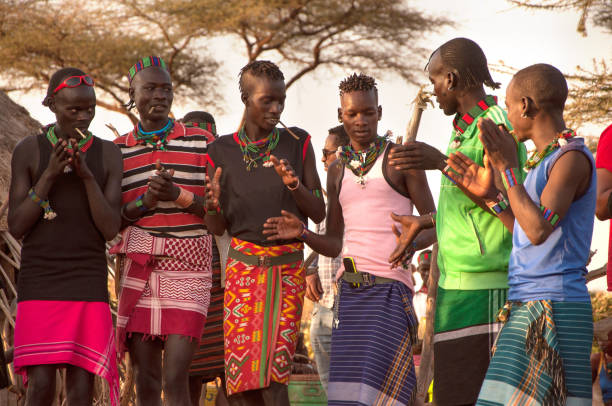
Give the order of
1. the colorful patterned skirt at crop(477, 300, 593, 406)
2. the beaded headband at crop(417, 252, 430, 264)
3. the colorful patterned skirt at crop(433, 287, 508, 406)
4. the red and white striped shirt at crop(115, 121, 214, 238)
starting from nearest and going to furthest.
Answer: the colorful patterned skirt at crop(477, 300, 593, 406) → the colorful patterned skirt at crop(433, 287, 508, 406) → the red and white striped shirt at crop(115, 121, 214, 238) → the beaded headband at crop(417, 252, 430, 264)

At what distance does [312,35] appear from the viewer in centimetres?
2297

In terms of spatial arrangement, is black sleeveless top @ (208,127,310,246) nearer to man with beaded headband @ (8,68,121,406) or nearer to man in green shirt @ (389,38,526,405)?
man with beaded headband @ (8,68,121,406)

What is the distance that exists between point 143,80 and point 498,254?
217cm

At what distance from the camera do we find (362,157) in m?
4.67

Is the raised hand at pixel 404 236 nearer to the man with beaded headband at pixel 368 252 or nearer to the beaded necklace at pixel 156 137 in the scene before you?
the man with beaded headband at pixel 368 252

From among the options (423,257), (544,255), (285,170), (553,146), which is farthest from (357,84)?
(423,257)

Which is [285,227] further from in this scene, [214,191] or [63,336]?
[63,336]

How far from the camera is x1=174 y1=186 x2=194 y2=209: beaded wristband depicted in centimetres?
465

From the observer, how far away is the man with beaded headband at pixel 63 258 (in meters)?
4.38

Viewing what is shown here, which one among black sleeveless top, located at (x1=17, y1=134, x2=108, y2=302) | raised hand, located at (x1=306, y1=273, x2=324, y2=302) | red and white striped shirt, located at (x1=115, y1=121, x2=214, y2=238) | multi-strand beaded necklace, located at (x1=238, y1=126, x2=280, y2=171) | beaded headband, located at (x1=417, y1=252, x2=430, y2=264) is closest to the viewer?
black sleeveless top, located at (x1=17, y1=134, x2=108, y2=302)

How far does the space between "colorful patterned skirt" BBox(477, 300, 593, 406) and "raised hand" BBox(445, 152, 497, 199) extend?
49cm

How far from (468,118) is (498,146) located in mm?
547

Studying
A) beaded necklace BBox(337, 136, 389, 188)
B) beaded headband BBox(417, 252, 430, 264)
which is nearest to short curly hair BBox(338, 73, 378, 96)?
beaded necklace BBox(337, 136, 389, 188)

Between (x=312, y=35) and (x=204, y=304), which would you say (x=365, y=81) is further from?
(x=312, y=35)
